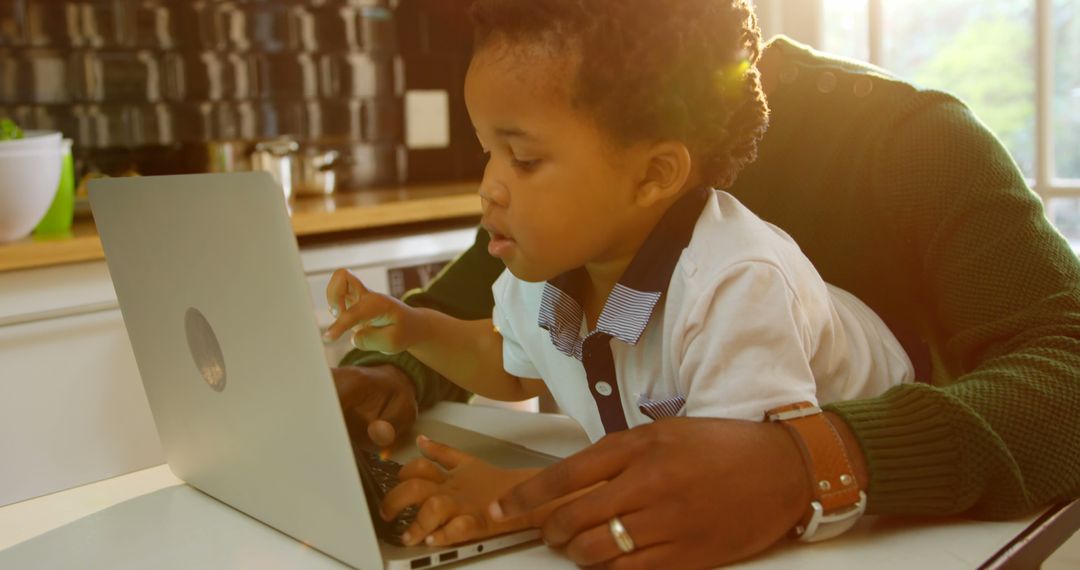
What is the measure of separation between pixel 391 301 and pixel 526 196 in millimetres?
229

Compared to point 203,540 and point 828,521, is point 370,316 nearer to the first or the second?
point 203,540

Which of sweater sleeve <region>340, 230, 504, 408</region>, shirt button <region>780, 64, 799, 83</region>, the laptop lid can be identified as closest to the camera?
the laptop lid

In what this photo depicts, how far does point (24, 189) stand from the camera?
204cm

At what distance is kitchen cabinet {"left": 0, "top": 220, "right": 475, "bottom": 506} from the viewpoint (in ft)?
6.64

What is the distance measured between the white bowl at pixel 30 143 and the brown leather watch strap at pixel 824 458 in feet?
5.81

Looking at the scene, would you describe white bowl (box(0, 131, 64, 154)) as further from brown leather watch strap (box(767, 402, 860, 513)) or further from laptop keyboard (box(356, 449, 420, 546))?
brown leather watch strap (box(767, 402, 860, 513))

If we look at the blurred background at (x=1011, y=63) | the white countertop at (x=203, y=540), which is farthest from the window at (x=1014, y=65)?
the white countertop at (x=203, y=540)

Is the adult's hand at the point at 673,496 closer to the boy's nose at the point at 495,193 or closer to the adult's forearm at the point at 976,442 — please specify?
the adult's forearm at the point at 976,442

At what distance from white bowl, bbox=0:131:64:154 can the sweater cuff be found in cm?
178

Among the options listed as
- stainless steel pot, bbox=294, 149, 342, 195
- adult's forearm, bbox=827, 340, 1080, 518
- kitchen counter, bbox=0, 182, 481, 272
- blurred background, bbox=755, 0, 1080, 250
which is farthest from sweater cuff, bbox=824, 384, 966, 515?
stainless steel pot, bbox=294, 149, 342, 195

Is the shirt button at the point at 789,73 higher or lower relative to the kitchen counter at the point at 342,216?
higher

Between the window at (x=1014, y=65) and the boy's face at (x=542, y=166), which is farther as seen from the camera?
the window at (x=1014, y=65)

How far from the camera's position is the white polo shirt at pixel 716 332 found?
0.78 metres

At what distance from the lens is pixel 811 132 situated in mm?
1192
